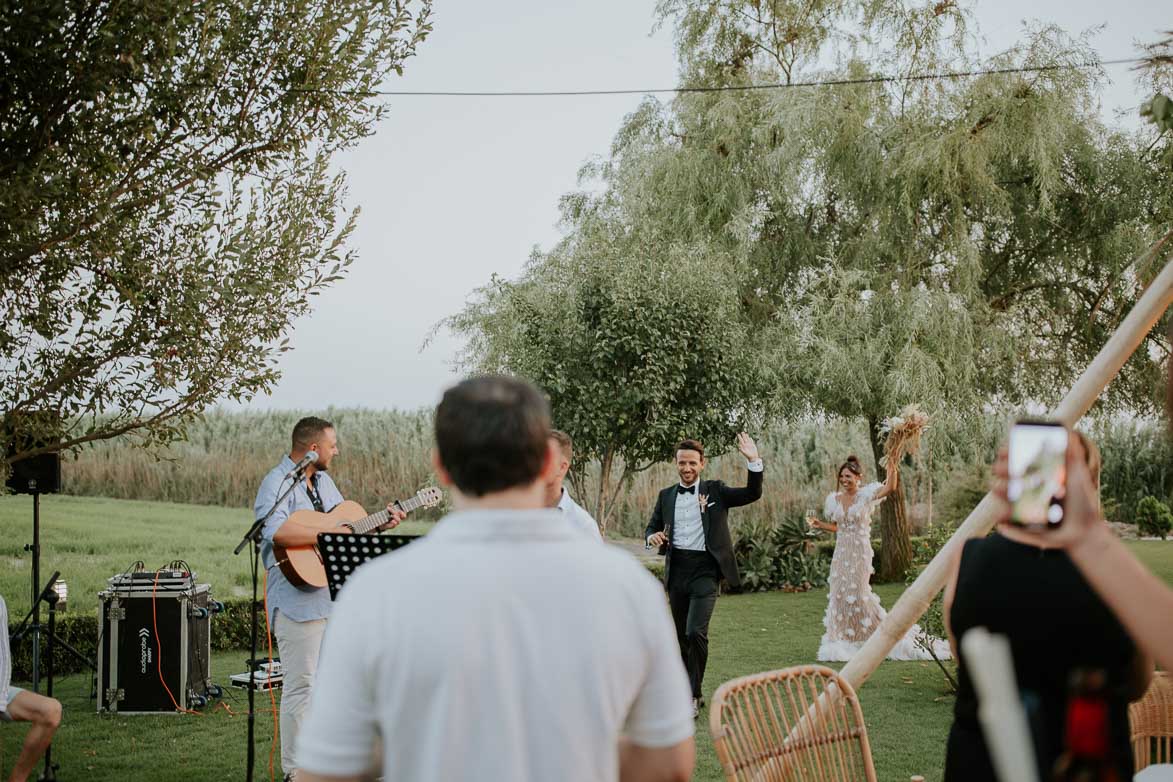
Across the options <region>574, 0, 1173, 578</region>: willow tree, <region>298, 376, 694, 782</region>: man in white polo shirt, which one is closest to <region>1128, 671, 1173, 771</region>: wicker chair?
<region>298, 376, 694, 782</region>: man in white polo shirt

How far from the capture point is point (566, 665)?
1.88m

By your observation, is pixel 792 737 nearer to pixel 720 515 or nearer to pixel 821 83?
pixel 720 515

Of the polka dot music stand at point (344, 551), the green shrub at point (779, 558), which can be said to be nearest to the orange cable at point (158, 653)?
the polka dot music stand at point (344, 551)

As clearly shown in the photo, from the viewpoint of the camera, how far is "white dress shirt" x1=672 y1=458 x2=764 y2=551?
28.4ft

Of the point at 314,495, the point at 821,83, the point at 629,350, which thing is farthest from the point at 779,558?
the point at 314,495

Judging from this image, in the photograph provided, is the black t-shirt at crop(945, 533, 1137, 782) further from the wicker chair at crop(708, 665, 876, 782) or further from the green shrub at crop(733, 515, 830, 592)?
the green shrub at crop(733, 515, 830, 592)

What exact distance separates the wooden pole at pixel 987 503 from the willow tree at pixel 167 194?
457cm

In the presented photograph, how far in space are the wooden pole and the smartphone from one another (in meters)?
2.72

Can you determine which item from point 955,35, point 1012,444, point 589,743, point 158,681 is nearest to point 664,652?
point 589,743

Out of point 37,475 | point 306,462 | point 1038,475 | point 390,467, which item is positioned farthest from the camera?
point 390,467

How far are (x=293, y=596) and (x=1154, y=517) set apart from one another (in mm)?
18076

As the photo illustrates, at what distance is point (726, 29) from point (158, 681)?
12.9 metres

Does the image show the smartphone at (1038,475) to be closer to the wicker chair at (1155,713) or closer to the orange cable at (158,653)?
the wicker chair at (1155,713)

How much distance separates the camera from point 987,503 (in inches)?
172
